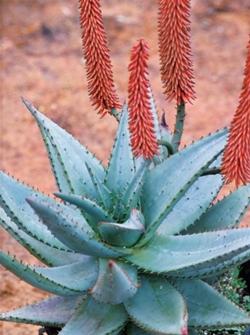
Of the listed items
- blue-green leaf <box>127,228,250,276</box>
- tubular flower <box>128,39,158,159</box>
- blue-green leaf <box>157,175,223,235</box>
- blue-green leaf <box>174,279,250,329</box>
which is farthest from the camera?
blue-green leaf <box>157,175,223,235</box>

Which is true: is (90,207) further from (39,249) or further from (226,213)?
(226,213)

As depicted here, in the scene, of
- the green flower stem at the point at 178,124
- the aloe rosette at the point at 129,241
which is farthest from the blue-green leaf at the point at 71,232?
the green flower stem at the point at 178,124

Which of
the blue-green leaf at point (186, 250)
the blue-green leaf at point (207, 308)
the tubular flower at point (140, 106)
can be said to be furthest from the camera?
the blue-green leaf at point (207, 308)

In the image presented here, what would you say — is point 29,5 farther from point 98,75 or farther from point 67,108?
point 98,75

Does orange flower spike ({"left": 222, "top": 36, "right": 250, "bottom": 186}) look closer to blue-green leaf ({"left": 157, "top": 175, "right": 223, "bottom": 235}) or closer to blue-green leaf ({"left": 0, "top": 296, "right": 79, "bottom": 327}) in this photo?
blue-green leaf ({"left": 157, "top": 175, "right": 223, "bottom": 235})

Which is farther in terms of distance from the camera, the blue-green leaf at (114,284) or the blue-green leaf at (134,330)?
the blue-green leaf at (134,330)

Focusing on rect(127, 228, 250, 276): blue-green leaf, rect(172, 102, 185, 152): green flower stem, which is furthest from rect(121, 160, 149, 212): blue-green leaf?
rect(172, 102, 185, 152): green flower stem

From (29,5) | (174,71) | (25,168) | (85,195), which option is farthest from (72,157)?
(29,5)

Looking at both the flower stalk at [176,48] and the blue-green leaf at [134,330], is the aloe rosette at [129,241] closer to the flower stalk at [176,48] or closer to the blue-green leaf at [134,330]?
the blue-green leaf at [134,330]
